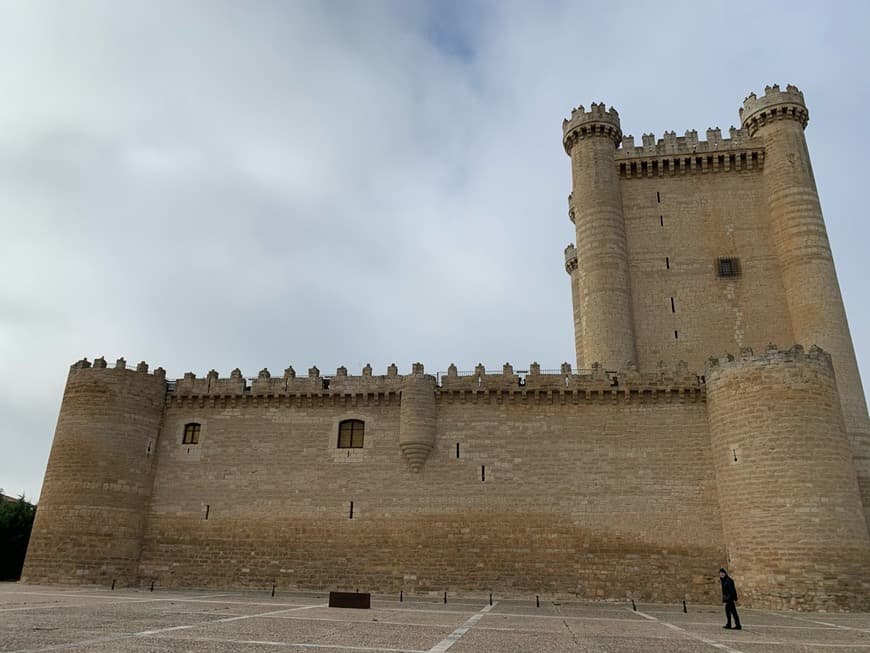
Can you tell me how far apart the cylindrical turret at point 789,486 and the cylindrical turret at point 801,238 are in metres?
4.84

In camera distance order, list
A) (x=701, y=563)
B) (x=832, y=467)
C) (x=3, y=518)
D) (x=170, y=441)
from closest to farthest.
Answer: (x=832, y=467)
(x=701, y=563)
(x=170, y=441)
(x=3, y=518)

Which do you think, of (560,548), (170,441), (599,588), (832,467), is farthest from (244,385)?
(832,467)

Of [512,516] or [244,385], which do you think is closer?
[512,516]

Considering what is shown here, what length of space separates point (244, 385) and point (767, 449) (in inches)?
790

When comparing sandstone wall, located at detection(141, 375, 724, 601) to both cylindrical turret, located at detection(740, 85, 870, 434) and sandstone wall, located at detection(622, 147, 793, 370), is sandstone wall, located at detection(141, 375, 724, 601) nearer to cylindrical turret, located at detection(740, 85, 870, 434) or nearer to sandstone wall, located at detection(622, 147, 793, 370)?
sandstone wall, located at detection(622, 147, 793, 370)

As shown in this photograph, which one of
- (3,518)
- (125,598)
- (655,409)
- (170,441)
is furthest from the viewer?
(3,518)

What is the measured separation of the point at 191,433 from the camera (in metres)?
26.6

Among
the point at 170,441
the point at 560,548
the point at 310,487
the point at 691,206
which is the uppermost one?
the point at 691,206

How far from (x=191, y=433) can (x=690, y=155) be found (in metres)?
26.8

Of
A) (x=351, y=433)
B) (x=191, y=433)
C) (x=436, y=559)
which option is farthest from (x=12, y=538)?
(x=436, y=559)

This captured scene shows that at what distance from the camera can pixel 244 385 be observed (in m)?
26.9

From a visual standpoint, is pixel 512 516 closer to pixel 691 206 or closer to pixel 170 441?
pixel 170 441

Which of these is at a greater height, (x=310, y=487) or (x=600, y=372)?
(x=600, y=372)

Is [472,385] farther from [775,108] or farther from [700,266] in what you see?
[775,108]
